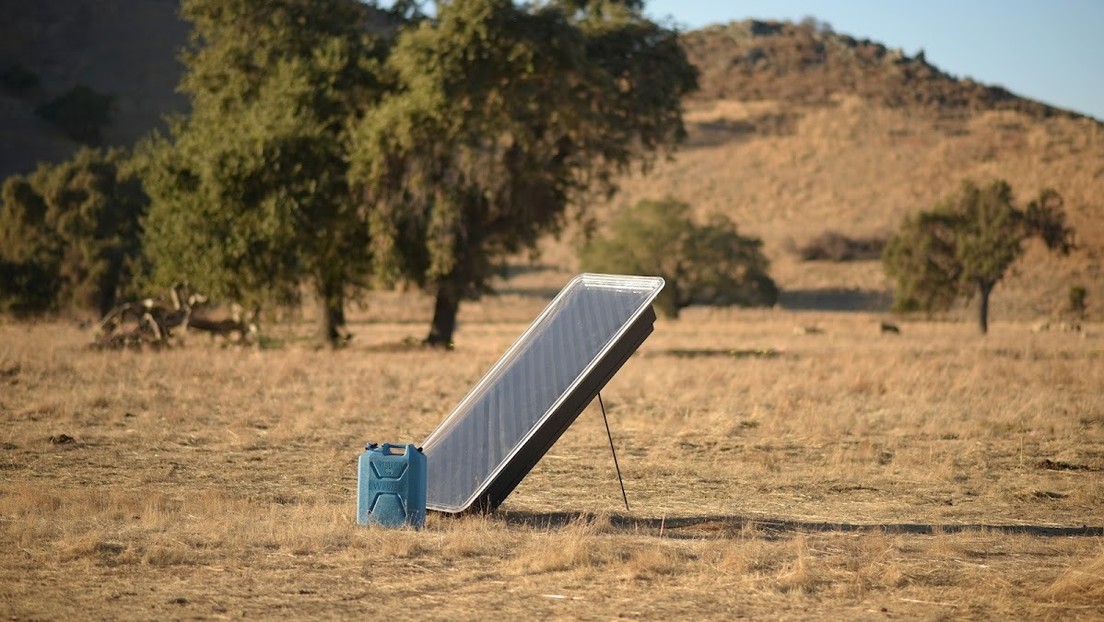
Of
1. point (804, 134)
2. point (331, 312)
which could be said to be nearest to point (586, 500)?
point (331, 312)

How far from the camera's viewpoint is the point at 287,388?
62.9 ft

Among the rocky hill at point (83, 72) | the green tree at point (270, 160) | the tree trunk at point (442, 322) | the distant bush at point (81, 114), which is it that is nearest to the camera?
the green tree at point (270, 160)

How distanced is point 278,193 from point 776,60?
95.8 m

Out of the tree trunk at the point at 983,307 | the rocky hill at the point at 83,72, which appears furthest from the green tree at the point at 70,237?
→ the rocky hill at the point at 83,72

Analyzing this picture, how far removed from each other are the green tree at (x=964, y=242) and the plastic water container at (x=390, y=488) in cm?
3692

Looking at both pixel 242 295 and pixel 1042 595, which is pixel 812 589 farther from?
pixel 242 295

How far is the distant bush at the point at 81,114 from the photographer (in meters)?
84.4

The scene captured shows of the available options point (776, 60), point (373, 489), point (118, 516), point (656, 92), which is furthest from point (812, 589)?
point (776, 60)

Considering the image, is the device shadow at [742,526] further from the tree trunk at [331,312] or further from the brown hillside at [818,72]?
the brown hillside at [818,72]

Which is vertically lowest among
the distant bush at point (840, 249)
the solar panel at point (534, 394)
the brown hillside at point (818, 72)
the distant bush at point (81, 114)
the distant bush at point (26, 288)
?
the distant bush at point (26, 288)

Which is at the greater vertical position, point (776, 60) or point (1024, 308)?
point (776, 60)

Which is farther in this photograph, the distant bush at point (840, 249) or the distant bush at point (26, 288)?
the distant bush at point (840, 249)

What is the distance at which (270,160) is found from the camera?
27406 millimetres

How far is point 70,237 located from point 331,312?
52.1ft
